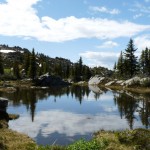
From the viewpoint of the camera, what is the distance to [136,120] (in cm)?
4209

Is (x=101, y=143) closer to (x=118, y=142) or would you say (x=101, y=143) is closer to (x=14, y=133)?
(x=118, y=142)

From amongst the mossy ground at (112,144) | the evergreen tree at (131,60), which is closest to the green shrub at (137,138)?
the mossy ground at (112,144)

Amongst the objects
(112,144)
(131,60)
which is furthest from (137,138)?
(131,60)

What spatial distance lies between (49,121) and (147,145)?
22.1 meters

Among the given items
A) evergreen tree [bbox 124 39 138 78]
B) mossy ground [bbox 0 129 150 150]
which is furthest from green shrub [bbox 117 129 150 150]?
evergreen tree [bbox 124 39 138 78]

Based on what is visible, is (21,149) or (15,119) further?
(15,119)

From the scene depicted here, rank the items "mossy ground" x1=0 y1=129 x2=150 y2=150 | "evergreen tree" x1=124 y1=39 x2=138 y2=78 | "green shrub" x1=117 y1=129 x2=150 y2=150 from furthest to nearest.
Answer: "evergreen tree" x1=124 y1=39 x2=138 y2=78
"green shrub" x1=117 y1=129 x2=150 y2=150
"mossy ground" x1=0 y1=129 x2=150 y2=150

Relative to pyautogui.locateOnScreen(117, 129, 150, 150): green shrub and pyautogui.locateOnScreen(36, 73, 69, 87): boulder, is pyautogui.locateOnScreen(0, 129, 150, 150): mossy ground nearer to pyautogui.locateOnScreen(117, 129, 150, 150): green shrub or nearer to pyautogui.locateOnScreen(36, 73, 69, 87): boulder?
pyautogui.locateOnScreen(117, 129, 150, 150): green shrub

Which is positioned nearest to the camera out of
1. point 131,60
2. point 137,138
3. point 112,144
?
point 112,144

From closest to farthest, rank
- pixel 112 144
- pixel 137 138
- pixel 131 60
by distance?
pixel 112 144 < pixel 137 138 < pixel 131 60

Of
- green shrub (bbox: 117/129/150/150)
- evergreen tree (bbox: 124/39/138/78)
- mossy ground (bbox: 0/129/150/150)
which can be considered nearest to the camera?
mossy ground (bbox: 0/129/150/150)

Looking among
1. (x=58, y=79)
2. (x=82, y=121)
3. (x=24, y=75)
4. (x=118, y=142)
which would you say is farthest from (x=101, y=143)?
(x=24, y=75)

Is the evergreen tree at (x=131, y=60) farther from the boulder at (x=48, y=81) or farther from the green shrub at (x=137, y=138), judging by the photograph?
the green shrub at (x=137, y=138)

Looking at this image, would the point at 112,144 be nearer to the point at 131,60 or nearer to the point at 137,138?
the point at 137,138
